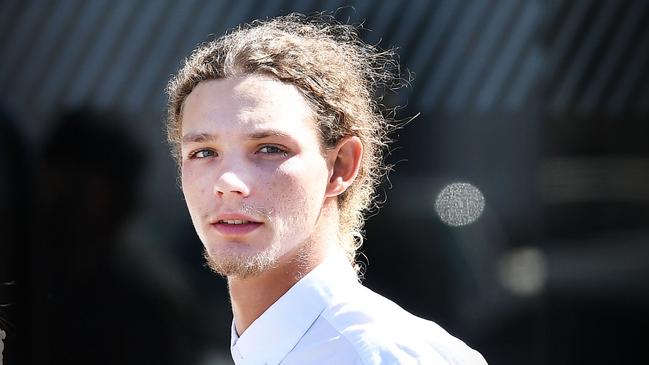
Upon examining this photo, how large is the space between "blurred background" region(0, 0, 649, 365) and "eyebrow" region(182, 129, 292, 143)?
6.06ft

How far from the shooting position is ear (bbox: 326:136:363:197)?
6.32ft

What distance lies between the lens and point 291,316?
175cm

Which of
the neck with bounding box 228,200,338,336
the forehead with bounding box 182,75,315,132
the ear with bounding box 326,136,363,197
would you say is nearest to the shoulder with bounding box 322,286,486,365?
the neck with bounding box 228,200,338,336

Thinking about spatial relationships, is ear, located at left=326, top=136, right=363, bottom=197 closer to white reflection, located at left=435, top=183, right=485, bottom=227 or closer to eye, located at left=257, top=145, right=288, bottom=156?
eye, located at left=257, top=145, right=288, bottom=156

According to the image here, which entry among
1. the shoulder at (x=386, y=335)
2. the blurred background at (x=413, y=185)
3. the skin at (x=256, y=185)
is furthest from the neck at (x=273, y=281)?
the blurred background at (x=413, y=185)
